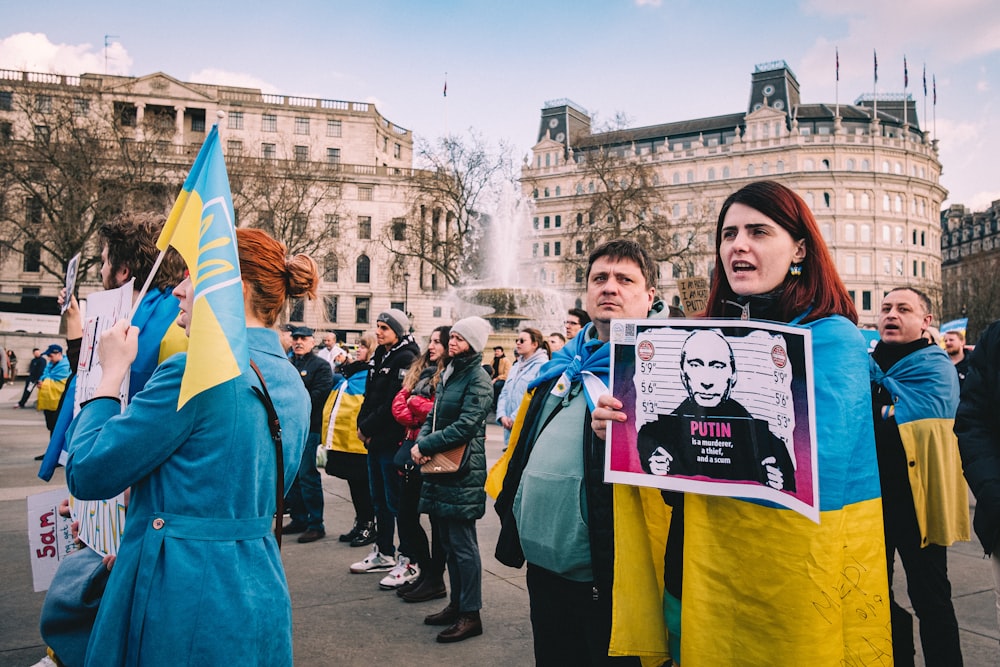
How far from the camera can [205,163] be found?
217 centimetres

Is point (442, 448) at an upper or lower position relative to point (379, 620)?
upper

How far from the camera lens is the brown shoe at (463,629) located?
4.34 m

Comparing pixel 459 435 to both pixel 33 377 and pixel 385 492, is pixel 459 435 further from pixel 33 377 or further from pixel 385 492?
Result: pixel 33 377

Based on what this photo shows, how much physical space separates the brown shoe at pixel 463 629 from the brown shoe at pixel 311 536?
2.73 metres

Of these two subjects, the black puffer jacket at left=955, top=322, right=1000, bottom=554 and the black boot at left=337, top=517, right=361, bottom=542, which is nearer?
the black puffer jacket at left=955, top=322, right=1000, bottom=554

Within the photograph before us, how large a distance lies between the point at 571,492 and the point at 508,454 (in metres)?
0.50

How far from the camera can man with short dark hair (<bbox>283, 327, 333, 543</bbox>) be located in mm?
6852

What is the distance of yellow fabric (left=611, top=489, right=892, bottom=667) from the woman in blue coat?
133 centimetres

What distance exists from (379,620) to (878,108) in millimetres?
103220

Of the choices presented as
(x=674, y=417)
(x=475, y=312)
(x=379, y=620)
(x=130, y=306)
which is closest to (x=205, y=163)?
(x=130, y=306)

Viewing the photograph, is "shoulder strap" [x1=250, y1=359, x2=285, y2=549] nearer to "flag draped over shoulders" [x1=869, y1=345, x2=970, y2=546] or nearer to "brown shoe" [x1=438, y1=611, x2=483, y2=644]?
"brown shoe" [x1=438, y1=611, x2=483, y2=644]

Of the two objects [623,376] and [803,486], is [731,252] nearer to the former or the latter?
[623,376]

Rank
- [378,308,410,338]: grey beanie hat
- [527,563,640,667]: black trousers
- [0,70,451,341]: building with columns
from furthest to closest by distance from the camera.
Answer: [0,70,451,341]: building with columns, [378,308,410,338]: grey beanie hat, [527,563,640,667]: black trousers

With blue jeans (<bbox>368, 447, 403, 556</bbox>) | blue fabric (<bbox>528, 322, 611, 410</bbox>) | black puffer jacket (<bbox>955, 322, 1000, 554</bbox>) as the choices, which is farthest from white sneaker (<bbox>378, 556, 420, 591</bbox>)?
black puffer jacket (<bbox>955, 322, 1000, 554</bbox>)
